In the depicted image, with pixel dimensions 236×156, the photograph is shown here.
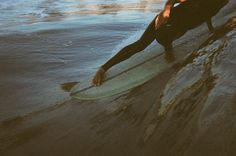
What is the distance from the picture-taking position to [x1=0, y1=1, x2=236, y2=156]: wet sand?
2.79 meters

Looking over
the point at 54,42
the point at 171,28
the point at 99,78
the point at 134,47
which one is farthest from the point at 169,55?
the point at 54,42

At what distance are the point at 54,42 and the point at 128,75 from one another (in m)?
2.90

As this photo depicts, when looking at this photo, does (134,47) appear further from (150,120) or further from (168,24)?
(150,120)

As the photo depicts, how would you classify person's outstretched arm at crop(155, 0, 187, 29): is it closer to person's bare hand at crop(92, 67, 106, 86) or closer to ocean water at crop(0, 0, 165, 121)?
person's bare hand at crop(92, 67, 106, 86)

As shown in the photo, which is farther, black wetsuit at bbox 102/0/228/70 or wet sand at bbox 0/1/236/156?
black wetsuit at bbox 102/0/228/70

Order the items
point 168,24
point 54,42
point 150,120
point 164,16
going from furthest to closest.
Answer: point 54,42 < point 168,24 < point 164,16 < point 150,120

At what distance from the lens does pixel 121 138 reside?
9.83 feet

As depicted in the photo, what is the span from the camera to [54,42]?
682cm

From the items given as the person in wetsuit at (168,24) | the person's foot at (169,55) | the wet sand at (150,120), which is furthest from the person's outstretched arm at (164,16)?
the wet sand at (150,120)

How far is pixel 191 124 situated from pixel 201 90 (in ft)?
1.92

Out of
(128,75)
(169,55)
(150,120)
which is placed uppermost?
(169,55)

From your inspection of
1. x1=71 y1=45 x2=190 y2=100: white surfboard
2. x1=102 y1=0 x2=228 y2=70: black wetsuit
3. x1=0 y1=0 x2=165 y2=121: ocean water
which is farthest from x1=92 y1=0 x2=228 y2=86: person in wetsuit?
x1=0 y1=0 x2=165 y2=121: ocean water

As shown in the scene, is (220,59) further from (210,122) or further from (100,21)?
(100,21)

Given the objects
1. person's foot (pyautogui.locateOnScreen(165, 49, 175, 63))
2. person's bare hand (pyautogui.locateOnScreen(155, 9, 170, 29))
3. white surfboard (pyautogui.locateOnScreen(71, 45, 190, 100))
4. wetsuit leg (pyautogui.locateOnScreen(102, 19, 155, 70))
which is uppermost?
person's bare hand (pyautogui.locateOnScreen(155, 9, 170, 29))
